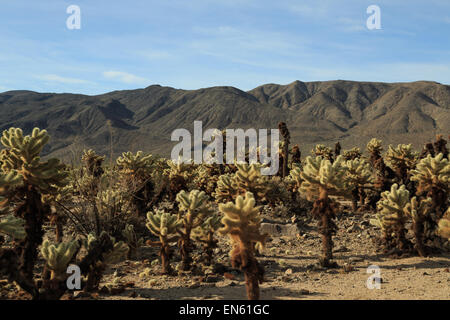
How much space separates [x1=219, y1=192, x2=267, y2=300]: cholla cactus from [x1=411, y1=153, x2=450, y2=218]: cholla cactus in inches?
298

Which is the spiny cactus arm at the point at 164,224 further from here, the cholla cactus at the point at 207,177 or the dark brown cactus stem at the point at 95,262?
the cholla cactus at the point at 207,177

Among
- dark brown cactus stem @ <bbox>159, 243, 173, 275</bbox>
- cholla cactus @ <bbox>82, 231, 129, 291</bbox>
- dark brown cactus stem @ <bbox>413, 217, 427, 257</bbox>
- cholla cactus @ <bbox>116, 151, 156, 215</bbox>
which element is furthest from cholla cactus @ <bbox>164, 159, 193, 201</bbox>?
dark brown cactus stem @ <bbox>413, 217, 427, 257</bbox>

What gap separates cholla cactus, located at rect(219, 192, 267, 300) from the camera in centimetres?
630

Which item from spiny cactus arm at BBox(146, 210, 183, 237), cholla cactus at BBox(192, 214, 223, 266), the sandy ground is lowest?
the sandy ground

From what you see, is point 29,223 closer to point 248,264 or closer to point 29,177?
point 29,177

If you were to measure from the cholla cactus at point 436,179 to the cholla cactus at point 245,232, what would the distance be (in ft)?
24.8

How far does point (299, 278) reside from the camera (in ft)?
30.1

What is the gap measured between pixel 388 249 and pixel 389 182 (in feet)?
18.4

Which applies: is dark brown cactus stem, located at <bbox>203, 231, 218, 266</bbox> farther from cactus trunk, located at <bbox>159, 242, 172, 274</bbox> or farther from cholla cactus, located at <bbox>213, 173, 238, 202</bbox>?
cholla cactus, located at <bbox>213, 173, 238, 202</bbox>

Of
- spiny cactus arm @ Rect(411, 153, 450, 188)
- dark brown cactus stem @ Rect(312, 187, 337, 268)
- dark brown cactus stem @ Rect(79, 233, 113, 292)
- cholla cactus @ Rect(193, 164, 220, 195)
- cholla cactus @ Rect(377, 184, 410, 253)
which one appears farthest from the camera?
cholla cactus @ Rect(193, 164, 220, 195)

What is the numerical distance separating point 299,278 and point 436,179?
18.5 ft

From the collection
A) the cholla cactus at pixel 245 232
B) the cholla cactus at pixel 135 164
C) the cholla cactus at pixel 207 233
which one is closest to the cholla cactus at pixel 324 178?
the cholla cactus at pixel 207 233

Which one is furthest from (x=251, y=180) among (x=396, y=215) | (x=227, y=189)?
(x=396, y=215)

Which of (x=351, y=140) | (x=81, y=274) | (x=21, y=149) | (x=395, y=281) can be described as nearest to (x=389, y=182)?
(x=395, y=281)
